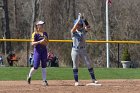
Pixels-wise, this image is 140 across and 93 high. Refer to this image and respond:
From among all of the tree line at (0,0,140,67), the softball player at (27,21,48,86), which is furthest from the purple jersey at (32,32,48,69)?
the tree line at (0,0,140,67)

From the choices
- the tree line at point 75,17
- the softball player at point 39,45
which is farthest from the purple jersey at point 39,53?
the tree line at point 75,17

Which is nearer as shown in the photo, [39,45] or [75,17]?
[39,45]

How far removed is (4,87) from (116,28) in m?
32.0

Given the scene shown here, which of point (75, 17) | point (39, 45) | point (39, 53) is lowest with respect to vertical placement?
point (39, 53)

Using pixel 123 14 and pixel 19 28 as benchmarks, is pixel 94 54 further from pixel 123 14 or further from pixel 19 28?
pixel 19 28

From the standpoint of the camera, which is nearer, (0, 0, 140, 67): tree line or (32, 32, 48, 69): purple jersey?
(32, 32, 48, 69): purple jersey

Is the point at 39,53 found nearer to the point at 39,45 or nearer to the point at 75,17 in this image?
the point at 39,45

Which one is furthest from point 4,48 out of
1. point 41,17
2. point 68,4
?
point 68,4

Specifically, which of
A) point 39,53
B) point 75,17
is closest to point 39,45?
point 39,53

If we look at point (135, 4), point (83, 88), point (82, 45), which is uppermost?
point (135, 4)

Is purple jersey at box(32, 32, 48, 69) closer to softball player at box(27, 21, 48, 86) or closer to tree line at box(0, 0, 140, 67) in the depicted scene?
softball player at box(27, 21, 48, 86)

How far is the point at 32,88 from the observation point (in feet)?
45.5

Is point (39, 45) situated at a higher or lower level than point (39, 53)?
higher

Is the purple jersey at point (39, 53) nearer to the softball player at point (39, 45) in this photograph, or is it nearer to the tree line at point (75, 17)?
the softball player at point (39, 45)
